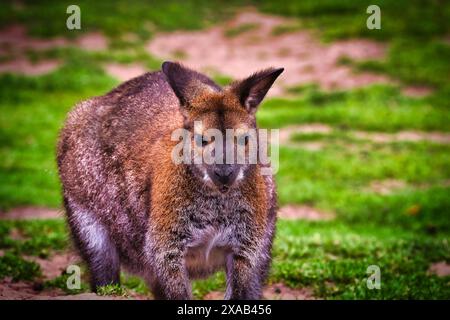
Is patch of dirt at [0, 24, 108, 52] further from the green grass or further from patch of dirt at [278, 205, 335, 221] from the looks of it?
patch of dirt at [278, 205, 335, 221]

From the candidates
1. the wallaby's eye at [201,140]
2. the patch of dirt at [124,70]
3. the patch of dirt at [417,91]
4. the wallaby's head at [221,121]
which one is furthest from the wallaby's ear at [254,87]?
the patch of dirt at [124,70]

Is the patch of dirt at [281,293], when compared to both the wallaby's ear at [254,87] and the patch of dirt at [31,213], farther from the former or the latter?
the patch of dirt at [31,213]

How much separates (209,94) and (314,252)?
4868 millimetres

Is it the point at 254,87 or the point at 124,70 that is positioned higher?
the point at 124,70

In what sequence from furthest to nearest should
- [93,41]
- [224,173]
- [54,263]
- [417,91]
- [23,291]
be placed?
[93,41] < [417,91] < [54,263] < [23,291] < [224,173]

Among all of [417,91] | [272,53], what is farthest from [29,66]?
[417,91]

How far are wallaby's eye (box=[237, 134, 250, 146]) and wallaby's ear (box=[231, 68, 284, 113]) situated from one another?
1.03 feet

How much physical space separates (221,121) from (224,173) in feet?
1.50

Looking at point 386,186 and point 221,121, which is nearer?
point 221,121

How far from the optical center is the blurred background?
9438mm

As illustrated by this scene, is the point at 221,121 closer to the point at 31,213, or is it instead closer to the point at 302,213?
the point at 302,213

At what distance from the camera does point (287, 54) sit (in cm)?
2870

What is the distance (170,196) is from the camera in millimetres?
6129
